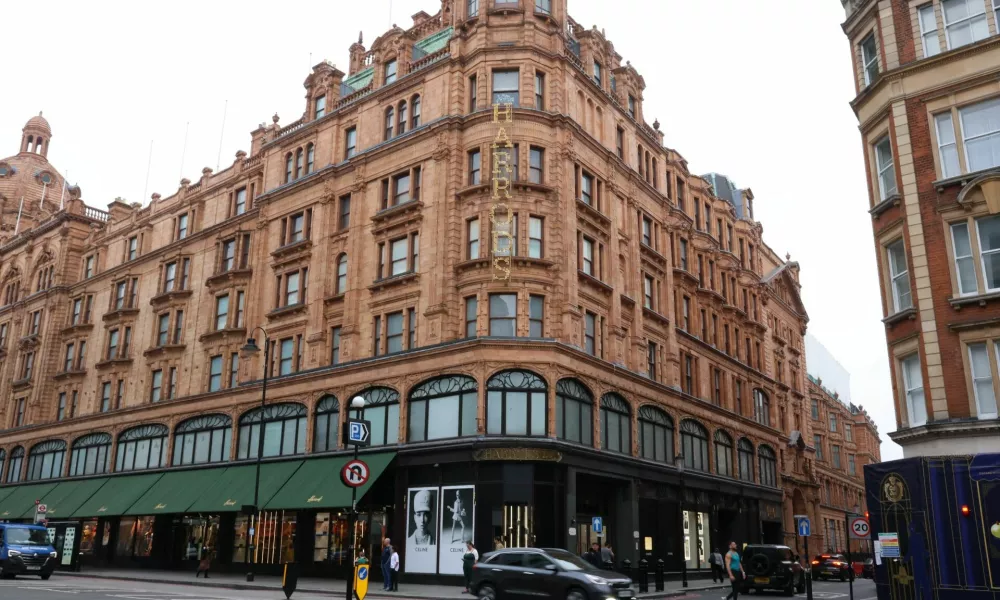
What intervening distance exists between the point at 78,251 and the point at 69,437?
15381 mm

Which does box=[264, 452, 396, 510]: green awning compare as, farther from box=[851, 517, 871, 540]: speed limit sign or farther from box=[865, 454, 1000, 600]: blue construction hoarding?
box=[865, 454, 1000, 600]: blue construction hoarding

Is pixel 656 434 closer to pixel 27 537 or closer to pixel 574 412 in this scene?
pixel 574 412

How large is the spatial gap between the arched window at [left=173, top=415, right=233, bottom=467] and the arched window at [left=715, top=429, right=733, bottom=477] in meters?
28.4

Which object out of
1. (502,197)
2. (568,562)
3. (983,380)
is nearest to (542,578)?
(568,562)

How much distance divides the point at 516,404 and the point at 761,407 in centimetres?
3028

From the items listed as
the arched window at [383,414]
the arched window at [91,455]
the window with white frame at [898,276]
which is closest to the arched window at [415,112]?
the arched window at [383,414]

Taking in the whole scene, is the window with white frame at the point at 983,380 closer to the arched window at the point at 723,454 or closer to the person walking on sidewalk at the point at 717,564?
the person walking on sidewalk at the point at 717,564

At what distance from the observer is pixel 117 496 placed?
162 ft

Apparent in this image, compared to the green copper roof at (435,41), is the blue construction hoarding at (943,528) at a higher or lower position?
lower

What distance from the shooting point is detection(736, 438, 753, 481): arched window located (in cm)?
5309

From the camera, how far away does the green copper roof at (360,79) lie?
1872 inches

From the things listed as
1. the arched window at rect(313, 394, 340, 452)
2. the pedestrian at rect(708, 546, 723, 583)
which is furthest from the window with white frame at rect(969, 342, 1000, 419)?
the arched window at rect(313, 394, 340, 452)

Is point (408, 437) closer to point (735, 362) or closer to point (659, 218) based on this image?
point (659, 218)

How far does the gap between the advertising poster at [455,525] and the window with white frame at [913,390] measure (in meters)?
16.8
